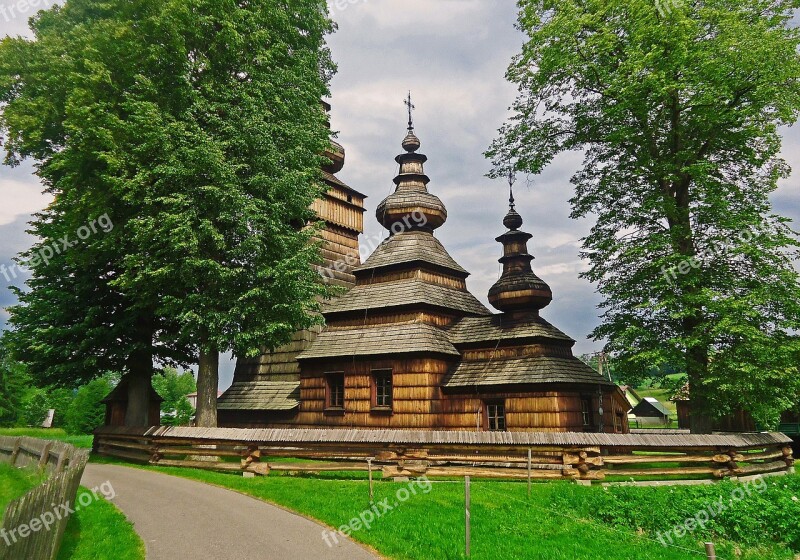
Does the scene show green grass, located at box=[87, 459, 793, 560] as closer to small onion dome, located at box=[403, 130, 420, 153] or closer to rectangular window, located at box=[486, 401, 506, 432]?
rectangular window, located at box=[486, 401, 506, 432]

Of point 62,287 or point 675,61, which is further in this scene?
point 62,287

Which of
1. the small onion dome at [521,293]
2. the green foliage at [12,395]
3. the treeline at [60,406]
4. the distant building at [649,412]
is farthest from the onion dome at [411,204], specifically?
the green foliage at [12,395]

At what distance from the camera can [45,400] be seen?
55.1 m

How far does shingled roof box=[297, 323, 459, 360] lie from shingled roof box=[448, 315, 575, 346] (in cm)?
74

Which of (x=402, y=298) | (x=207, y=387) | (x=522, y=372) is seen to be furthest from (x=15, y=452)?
(x=522, y=372)

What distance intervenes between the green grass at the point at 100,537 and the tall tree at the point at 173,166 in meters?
7.14

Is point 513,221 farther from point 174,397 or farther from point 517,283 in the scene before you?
point 174,397

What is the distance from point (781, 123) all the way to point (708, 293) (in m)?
6.27

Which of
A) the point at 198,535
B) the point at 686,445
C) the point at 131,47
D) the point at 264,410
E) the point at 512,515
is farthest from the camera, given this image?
the point at 264,410

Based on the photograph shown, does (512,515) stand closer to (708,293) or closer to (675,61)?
(708,293)

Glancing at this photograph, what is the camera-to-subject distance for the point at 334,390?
22.6 meters

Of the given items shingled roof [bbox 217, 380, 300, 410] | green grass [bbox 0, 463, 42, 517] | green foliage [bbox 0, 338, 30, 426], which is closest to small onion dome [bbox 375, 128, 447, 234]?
shingled roof [bbox 217, 380, 300, 410]

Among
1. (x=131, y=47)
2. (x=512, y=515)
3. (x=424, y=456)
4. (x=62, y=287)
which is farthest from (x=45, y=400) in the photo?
(x=512, y=515)

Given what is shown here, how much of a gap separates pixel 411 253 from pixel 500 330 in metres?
6.08
